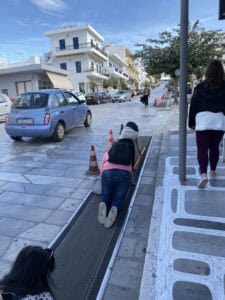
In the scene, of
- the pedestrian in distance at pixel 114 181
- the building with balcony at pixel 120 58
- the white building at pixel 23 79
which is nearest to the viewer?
the pedestrian in distance at pixel 114 181

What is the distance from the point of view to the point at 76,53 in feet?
132

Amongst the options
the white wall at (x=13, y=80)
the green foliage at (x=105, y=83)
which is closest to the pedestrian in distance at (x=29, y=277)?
the white wall at (x=13, y=80)

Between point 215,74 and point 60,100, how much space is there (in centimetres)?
587

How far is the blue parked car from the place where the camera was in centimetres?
757

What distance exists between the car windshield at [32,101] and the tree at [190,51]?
12061mm

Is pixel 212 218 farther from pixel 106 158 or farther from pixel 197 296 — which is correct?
pixel 106 158

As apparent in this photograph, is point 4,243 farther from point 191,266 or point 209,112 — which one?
point 209,112

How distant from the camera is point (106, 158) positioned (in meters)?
3.73

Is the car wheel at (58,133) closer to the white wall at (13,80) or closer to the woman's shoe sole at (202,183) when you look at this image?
the woman's shoe sole at (202,183)

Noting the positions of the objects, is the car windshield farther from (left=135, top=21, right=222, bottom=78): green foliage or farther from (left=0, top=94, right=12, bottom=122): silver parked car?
(left=135, top=21, right=222, bottom=78): green foliage

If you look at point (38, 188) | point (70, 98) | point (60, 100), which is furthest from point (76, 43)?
point (38, 188)

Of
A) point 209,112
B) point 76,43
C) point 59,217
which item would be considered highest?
point 76,43

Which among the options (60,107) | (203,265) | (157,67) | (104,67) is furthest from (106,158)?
(104,67)

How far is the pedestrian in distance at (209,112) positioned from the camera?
134 inches
